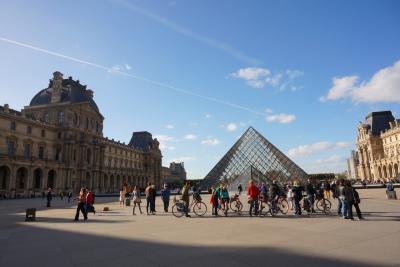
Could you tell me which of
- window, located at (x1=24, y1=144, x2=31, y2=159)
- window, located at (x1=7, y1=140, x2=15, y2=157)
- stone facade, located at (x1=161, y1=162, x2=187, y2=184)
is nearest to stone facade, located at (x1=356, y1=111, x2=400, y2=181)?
stone facade, located at (x1=161, y1=162, x2=187, y2=184)

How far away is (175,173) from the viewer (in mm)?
132000

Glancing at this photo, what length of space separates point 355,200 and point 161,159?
3518 inches

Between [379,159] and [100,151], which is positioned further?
[379,159]

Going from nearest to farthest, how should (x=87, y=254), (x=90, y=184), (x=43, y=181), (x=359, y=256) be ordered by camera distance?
(x=359, y=256), (x=87, y=254), (x=43, y=181), (x=90, y=184)

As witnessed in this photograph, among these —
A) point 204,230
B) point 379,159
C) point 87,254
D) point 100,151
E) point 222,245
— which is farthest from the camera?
point 379,159

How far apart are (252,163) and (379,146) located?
7044 cm

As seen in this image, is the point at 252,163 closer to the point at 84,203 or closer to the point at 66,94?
the point at 84,203

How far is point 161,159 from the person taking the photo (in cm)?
9731

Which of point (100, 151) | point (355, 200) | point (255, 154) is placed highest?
point (100, 151)

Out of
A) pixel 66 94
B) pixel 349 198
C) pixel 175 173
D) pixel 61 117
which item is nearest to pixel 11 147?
pixel 61 117

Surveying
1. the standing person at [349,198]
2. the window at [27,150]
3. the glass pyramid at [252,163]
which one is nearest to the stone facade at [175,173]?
the window at [27,150]

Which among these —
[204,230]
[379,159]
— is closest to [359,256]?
[204,230]

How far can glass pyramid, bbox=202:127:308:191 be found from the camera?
103 feet

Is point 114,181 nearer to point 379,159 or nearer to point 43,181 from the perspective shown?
point 43,181
